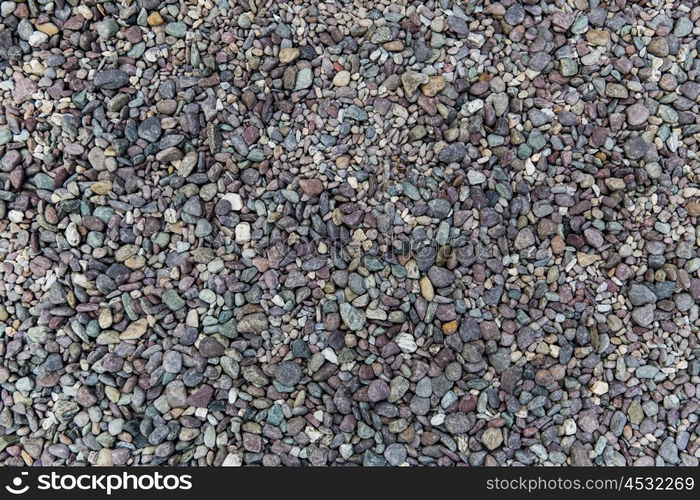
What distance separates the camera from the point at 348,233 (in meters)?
2.15

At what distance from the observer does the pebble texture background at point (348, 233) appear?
2.09m

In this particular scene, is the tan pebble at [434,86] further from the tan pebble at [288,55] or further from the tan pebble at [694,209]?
the tan pebble at [694,209]

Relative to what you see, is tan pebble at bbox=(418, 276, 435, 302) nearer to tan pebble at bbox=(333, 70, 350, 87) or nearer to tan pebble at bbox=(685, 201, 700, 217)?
tan pebble at bbox=(333, 70, 350, 87)

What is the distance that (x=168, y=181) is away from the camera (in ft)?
7.10

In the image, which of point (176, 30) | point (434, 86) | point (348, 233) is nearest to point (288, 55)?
point (176, 30)

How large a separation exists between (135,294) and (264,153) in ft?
2.21

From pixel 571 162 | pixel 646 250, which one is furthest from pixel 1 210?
pixel 646 250

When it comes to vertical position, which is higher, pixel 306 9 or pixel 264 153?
pixel 306 9

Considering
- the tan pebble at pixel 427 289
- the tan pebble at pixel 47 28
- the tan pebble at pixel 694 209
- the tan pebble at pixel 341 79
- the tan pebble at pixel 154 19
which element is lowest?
the tan pebble at pixel 427 289

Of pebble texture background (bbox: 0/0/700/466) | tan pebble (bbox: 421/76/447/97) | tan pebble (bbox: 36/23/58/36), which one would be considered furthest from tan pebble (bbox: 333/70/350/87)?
tan pebble (bbox: 36/23/58/36)

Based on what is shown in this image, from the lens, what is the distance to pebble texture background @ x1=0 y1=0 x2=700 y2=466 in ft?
6.84

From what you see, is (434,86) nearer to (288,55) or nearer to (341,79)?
(341,79)

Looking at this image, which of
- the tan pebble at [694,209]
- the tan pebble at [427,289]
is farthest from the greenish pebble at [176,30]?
the tan pebble at [694,209]

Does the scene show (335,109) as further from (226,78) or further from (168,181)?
(168,181)
